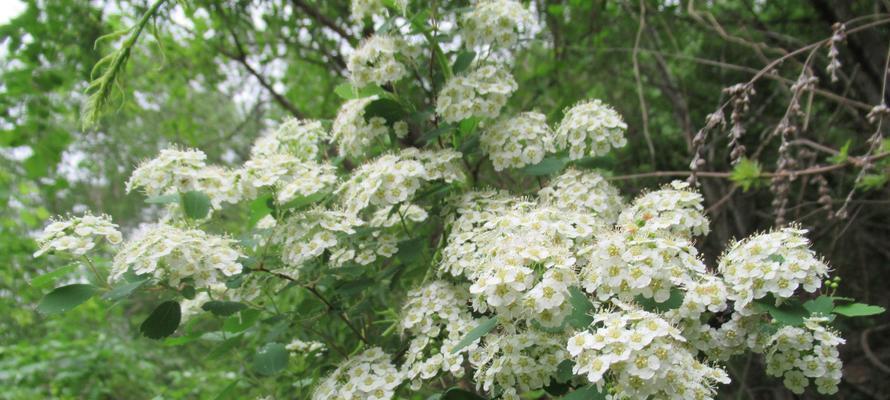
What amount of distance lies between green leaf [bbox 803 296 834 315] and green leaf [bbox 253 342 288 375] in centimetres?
112

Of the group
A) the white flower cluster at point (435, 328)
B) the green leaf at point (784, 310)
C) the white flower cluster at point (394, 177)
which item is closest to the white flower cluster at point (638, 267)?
the green leaf at point (784, 310)

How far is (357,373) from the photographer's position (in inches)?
62.2

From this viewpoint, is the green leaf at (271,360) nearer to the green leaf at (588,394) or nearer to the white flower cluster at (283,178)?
the white flower cluster at (283,178)

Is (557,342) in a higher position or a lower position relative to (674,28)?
lower

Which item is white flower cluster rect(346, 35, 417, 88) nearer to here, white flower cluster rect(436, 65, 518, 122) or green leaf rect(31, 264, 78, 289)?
white flower cluster rect(436, 65, 518, 122)

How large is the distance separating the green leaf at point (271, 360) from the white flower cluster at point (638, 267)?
2.57ft

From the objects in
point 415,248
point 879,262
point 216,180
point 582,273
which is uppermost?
point 216,180

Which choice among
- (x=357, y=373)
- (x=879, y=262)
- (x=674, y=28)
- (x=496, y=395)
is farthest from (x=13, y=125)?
(x=879, y=262)

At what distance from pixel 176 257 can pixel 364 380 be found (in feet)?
1.58

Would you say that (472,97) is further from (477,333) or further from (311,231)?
(477,333)

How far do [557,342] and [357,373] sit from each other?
0.50 m

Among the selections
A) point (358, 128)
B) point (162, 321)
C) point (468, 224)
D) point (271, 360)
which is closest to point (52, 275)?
point (162, 321)

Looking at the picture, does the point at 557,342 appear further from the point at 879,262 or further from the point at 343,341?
the point at 879,262

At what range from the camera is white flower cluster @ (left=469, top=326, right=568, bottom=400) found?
131 cm
